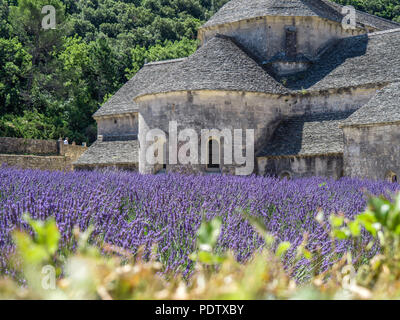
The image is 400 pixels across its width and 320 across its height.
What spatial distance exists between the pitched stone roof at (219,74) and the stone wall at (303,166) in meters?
2.84

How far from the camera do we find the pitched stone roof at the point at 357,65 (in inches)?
890

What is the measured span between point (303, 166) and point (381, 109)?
3.51 meters

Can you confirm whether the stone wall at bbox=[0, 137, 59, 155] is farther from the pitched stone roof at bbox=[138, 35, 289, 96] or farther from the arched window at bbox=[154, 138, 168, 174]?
the arched window at bbox=[154, 138, 168, 174]

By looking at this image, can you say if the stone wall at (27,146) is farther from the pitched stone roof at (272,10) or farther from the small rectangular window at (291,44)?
the small rectangular window at (291,44)

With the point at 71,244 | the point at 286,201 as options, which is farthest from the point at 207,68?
the point at 71,244

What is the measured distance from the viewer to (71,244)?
180 inches

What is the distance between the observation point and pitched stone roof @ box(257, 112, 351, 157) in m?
21.4

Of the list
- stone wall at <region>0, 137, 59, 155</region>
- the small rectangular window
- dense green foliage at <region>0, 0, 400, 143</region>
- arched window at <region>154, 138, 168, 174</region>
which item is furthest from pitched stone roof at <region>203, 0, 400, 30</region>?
dense green foliage at <region>0, 0, 400, 143</region>

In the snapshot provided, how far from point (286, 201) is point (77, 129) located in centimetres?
3527

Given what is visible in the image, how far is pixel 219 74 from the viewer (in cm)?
2261

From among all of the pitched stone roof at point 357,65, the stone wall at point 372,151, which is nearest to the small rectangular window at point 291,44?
the pitched stone roof at point 357,65

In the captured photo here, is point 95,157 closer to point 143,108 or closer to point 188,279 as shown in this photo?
point 143,108

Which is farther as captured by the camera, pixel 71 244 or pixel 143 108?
pixel 143 108

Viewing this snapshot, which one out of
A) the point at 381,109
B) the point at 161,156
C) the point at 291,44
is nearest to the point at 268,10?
the point at 291,44
